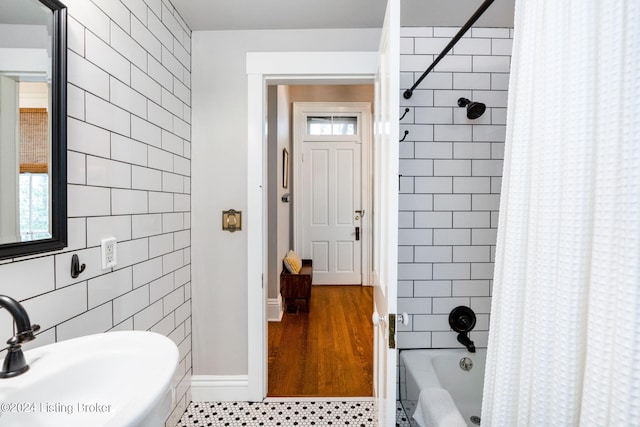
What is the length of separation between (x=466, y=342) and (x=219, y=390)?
151 cm

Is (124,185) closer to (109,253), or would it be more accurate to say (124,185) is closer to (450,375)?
(109,253)

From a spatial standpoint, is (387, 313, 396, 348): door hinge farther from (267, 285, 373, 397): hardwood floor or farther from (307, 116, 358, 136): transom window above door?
(307, 116, 358, 136): transom window above door

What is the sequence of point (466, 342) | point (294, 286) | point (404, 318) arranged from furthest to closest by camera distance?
point (294, 286), point (466, 342), point (404, 318)

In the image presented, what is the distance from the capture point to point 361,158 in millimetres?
4230

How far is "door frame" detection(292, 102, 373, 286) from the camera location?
163 inches

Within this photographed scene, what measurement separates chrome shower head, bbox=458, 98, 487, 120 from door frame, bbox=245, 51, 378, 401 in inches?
21.0

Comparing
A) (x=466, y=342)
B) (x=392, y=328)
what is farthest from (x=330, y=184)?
(x=392, y=328)

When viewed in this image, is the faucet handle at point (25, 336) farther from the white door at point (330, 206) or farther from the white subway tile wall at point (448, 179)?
the white door at point (330, 206)

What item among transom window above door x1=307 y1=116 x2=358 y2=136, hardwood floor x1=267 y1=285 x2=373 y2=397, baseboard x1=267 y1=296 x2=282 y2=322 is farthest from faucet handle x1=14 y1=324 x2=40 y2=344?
transom window above door x1=307 y1=116 x2=358 y2=136

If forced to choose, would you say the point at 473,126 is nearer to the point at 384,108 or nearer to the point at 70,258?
the point at 384,108

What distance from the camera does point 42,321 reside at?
2.94 feet

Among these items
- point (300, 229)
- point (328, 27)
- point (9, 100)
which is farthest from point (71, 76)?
point (300, 229)

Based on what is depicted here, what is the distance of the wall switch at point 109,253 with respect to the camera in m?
1.12

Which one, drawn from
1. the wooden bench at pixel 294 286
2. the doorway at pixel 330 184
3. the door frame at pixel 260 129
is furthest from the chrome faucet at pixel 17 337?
the doorway at pixel 330 184
